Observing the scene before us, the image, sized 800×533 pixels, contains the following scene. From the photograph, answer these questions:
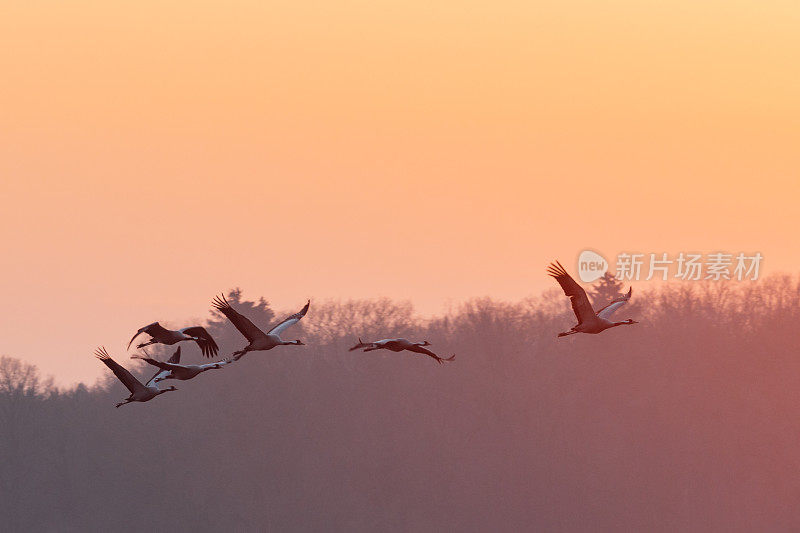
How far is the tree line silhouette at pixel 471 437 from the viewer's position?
107 m

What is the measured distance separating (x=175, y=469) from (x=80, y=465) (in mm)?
10127

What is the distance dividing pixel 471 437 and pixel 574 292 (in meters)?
80.7

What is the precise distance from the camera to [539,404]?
112 meters

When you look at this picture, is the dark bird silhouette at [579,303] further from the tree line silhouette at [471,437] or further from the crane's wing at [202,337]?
the tree line silhouette at [471,437]

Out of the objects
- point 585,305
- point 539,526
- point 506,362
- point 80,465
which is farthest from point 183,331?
point 80,465

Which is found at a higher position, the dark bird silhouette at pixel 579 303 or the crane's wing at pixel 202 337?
the dark bird silhouette at pixel 579 303

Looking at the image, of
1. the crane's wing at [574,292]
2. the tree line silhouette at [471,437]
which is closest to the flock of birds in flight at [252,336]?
the crane's wing at [574,292]

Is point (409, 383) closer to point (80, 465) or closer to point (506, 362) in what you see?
point (506, 362)

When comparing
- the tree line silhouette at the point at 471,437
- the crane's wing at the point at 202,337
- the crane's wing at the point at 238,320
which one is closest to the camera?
the crane's wing at the point at 238,320

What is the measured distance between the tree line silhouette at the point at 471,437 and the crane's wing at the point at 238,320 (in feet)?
238

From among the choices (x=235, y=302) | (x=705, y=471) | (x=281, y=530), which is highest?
(x=235, y=302)

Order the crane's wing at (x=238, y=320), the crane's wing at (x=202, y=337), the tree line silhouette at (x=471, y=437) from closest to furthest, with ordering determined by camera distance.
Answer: the crane's wing at (x=238, y=320) → the crane's wing at (x=202, y=337) → the tree line silhouette at (x=471, y=437)

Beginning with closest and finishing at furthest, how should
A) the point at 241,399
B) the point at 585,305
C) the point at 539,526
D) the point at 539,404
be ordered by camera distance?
1. the point at 585,305
2. the point at 539,526
3. the point at 539,404
4. the point at 241,399

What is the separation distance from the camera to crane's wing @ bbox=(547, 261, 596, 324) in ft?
106
